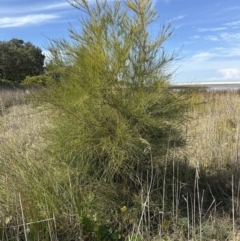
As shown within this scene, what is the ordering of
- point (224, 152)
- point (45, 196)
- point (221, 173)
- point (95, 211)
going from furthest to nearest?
point (224, 152), point (221, 173), point (95, 211), point (45, 196)

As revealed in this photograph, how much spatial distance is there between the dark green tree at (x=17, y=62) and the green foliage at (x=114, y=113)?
1181 inches

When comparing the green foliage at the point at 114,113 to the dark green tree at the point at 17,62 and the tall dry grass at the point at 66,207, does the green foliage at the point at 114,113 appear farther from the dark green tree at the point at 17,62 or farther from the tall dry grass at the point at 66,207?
the dark green tree at the point at 17,62

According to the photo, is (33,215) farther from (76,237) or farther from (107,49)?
(107,49)

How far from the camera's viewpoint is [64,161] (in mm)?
3111

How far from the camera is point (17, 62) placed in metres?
32.5

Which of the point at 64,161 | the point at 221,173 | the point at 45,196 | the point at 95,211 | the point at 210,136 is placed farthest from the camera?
the point at 210,136

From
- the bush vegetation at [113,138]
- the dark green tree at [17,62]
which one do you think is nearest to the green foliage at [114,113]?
the bush vegetation at [113,138]

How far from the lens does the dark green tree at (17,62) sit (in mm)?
32406

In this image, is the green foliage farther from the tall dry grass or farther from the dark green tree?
the dark green tree

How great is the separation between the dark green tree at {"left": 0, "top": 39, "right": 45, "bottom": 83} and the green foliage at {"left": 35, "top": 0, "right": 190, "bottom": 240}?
30.0 m

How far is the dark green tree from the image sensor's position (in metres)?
32.4

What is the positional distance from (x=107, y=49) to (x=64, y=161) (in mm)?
1095

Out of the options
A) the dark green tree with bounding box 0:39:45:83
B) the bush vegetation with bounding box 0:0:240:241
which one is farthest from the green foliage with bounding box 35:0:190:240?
the dark green tree with bounding box 0:39:45:83

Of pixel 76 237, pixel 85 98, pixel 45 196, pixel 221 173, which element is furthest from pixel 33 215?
pixel 221 173
